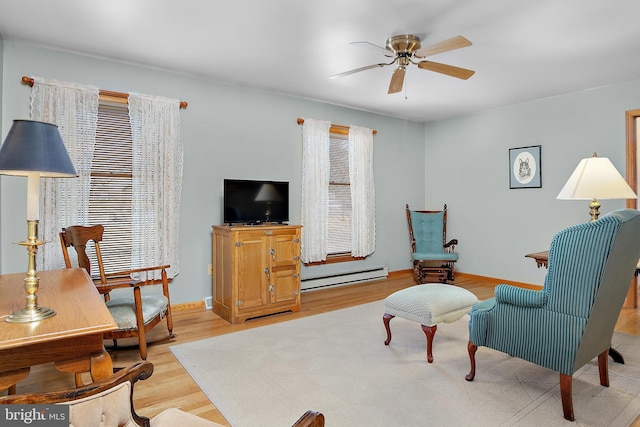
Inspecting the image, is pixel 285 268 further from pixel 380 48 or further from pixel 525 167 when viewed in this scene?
pixel 525 167

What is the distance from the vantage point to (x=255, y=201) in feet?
13.4

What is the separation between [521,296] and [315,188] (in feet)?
10.3

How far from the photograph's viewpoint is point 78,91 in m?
3.34

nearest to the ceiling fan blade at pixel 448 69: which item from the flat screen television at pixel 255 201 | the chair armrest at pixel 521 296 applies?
the chair armrest at pixel 521 296

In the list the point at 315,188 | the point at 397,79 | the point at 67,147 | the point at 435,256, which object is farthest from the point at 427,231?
the point at 67,147

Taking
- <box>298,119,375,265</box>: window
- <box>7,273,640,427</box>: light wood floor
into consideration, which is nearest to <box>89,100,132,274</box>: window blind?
<box>7,273,640,427</box>: light wood floor

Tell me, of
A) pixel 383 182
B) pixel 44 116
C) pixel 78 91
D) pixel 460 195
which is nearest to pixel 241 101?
pixel 78 91

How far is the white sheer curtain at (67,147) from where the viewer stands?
3176mm

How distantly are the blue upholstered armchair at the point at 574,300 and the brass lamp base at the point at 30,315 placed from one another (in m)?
2.29

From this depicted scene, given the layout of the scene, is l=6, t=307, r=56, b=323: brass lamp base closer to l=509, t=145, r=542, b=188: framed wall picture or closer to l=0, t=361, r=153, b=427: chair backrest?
l=0, t=361, r=153, b=427: chair backrest

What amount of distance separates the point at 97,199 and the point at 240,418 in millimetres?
2575

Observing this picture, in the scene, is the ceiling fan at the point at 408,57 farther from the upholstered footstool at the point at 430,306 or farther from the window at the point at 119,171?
the window at the point at 119,171

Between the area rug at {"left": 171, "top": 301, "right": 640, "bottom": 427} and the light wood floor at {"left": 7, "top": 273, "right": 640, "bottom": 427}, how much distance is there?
10cm

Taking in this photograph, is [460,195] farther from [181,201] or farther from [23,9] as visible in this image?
[23,9]
